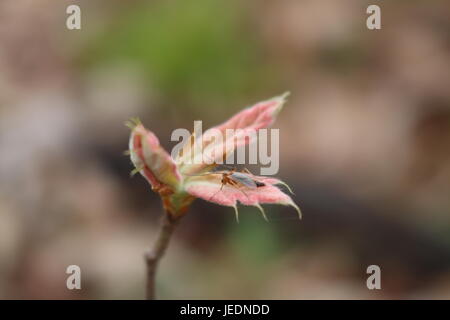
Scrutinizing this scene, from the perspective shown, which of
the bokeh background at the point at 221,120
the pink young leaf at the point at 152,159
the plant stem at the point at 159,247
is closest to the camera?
the pink young leaf at the point at 152,159

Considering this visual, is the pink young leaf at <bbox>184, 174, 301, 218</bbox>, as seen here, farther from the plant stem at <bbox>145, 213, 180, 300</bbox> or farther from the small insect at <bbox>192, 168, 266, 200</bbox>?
the plant stem at <bbox>145, 213, 180, 300</bbox>

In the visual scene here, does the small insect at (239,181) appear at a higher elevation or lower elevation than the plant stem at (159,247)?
higher

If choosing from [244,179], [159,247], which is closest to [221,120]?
[159,247]

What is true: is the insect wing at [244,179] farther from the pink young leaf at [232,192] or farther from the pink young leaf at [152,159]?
the pink young leaf at [152,159]

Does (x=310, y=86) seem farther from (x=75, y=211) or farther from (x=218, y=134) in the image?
(x=218, y=134)

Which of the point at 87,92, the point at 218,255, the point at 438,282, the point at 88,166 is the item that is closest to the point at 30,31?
the point at 87,92

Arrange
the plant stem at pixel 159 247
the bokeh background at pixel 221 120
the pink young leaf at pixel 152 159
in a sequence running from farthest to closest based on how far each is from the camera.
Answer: the bokeh background at pixel 221 120, the plant stem at pixel 159 247, the pink young leaf at pixel 152 159

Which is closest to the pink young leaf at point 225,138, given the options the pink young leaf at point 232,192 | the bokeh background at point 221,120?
the pink young leaf at point 232,192
